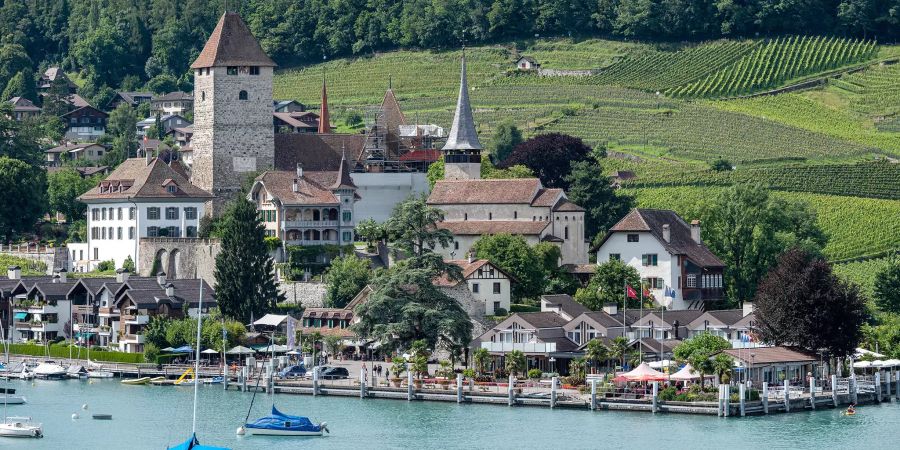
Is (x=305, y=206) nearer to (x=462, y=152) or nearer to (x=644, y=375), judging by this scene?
(x=462, y=152)

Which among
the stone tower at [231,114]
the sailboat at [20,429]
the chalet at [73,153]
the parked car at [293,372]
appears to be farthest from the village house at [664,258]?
the chalet at [73,153]

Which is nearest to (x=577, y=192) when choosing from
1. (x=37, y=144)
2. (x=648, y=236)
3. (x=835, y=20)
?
(x=648, y=236)

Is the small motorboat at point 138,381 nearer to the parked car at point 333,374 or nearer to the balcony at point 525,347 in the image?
the parked car at point 333,374

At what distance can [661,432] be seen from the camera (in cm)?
7062

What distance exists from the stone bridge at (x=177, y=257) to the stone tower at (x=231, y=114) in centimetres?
674

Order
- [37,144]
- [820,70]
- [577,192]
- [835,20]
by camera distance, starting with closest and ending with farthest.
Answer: [577,192] < [37,144] < [820,70] < [835,20]

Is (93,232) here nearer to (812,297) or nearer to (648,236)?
(648,236)

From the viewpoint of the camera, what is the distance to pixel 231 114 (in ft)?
364

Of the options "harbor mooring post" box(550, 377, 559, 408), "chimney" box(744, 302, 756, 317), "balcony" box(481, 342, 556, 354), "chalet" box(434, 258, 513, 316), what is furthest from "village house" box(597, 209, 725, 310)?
"harbor mooring post" box(550, 377, 559, 408)

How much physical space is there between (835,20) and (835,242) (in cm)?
5401

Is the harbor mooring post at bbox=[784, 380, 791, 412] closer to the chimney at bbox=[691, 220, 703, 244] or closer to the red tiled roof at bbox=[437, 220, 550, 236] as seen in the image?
the chimney at bbox=[691, 220, 703, 244]

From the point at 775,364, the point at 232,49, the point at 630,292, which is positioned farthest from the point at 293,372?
the point at 232,49

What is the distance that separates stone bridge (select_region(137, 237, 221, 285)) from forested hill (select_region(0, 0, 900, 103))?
62807mm

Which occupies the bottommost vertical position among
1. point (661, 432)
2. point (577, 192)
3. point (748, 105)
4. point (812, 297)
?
point (661, 432)
